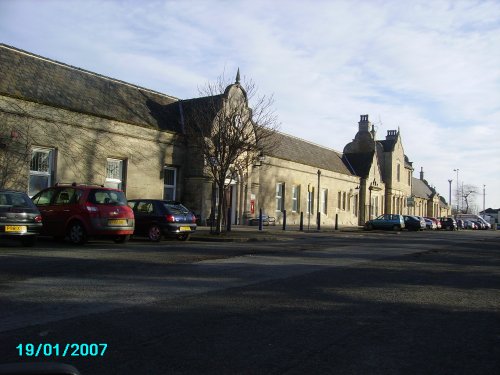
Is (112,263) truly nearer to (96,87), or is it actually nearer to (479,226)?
(96,87)

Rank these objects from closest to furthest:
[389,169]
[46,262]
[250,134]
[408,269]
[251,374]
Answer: [251,374]
[46,262]
[408,269]
[250,134]
[389,169]

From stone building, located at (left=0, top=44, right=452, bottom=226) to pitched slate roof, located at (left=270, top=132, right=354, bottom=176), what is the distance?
327 mm

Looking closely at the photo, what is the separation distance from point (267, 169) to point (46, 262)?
23665 millimetres

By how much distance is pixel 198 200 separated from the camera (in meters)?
25.9

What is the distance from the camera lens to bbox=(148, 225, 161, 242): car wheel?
17.1m

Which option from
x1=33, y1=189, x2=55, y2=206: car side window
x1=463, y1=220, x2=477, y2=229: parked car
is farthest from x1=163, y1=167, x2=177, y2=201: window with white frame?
x1=463, y1=220, x2=477, y2=229: parked car

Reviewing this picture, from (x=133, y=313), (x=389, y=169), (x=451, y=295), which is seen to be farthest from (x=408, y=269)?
(x=389, y=169)

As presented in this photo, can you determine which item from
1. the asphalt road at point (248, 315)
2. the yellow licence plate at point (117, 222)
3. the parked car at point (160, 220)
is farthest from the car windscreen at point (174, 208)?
the asphalt road at point (248, 315)

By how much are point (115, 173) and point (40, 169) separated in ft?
12.2

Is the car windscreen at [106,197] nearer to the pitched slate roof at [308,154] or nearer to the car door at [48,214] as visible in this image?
the car door at [48,214]

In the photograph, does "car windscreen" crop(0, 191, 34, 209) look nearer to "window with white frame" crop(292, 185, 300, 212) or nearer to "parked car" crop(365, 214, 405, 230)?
"window with white frame" crop(292, 185, 300, 212)

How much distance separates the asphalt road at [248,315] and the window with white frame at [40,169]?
336 inches

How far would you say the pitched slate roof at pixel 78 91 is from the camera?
19.6m

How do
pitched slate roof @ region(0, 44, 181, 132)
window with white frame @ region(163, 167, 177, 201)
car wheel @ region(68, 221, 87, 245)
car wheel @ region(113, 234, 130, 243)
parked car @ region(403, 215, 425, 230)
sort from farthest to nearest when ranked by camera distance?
parked car @ region(403, 215, 425, 230), window with white frame @ region(163, 167, 177, 201), pitched slate roof @ region(0, 44, 181, 132), car wheel @ region(113, 234, 130, 243), car wheel @ region(68, 221, 87, 245)
